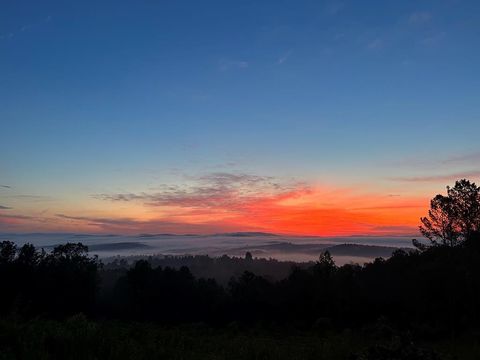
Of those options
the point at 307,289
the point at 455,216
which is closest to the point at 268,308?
the point at 307,289

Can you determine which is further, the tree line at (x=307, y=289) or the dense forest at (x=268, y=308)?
the tree line at (x=307, y=289)

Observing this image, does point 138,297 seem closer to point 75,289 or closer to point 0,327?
point 75,289

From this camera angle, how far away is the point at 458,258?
→ 3066 cm

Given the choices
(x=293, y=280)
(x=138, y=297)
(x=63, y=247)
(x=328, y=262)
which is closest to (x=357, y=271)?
(x=328, y=262)

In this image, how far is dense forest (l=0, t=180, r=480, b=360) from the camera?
9789 millimetres

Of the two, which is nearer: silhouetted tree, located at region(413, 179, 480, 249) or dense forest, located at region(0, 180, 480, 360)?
dense forest, located at region(0, 180, 480, 360)

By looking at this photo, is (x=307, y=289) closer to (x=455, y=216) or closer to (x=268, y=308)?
(x=268, y=308)

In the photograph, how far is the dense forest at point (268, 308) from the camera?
9789 millimetres

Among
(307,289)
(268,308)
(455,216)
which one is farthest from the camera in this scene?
(268,308)

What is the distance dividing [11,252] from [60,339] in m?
52.2

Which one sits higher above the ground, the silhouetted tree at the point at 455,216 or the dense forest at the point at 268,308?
the silhouetted tree at the point at 455,216

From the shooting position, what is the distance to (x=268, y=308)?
49938mm

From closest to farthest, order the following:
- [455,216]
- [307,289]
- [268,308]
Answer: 1. [455,216]
2. [307,289]
3. [268,308]

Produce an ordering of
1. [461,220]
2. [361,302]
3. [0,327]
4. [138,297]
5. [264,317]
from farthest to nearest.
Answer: [138,297]
[264,317]
[361,302]
[461,220]
[0,327]
